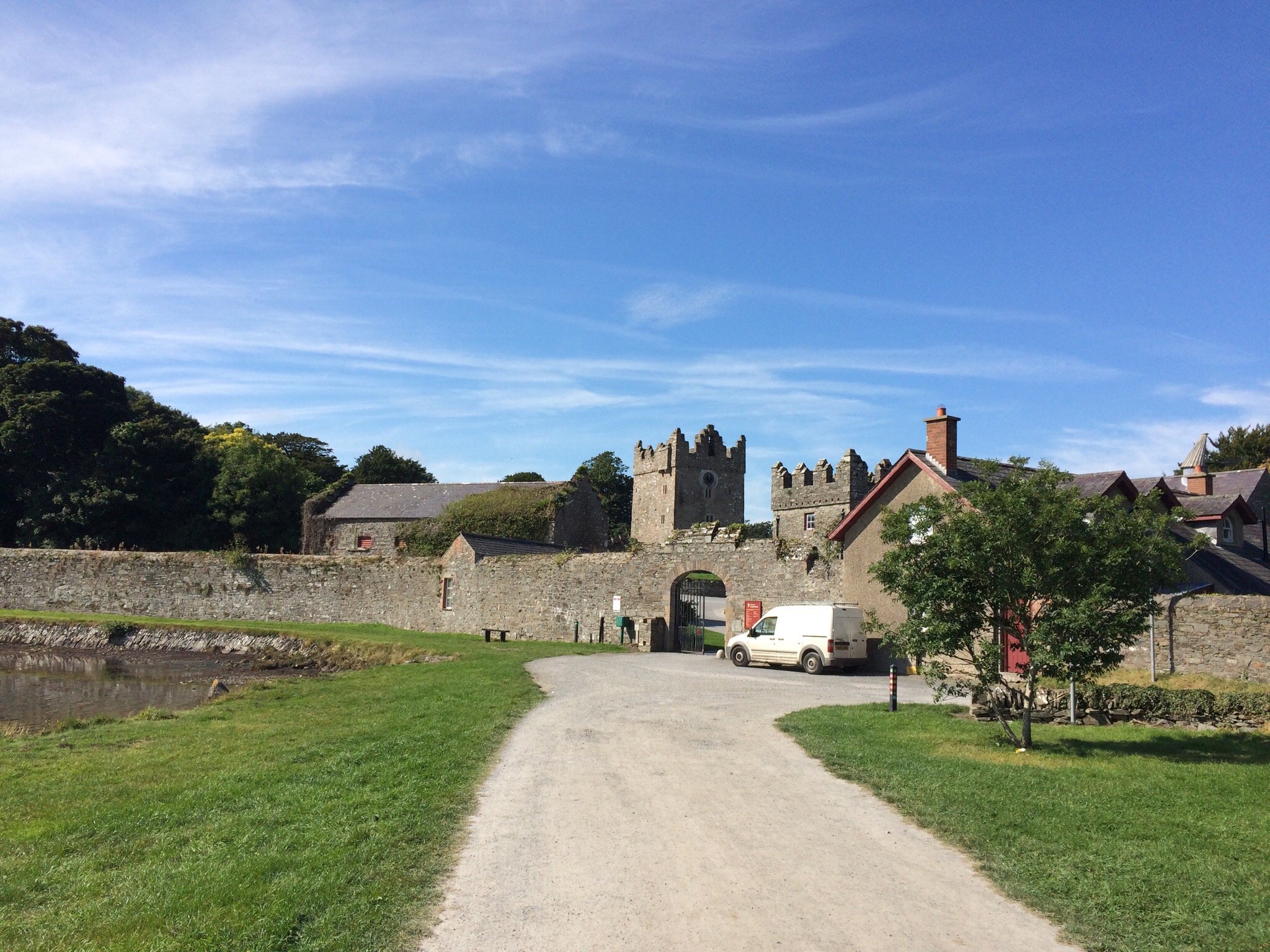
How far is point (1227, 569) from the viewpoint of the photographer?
23.9m

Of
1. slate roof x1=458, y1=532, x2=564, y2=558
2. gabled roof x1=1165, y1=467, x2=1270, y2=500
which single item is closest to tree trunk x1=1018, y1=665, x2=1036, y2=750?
slate roof x1=458, y1=532, x2=564, y2=558

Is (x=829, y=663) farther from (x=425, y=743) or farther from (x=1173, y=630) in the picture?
(x=425, y=743)

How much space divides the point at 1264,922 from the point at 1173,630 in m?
13.0

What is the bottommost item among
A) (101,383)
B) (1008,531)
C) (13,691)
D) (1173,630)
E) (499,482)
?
(13,691)

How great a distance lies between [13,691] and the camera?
878 inches

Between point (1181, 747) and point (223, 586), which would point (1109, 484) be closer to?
point (1181, 747)

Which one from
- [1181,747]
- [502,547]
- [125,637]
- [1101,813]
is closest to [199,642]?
[125,637]

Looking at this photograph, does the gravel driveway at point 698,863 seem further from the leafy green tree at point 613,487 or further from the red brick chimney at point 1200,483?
the leafy green tree at point 613,487

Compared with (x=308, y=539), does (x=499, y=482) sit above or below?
above

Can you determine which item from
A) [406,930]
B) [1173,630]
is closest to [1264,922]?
[406,930]

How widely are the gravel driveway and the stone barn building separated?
3599 centimetres

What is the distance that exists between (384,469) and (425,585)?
40.9m

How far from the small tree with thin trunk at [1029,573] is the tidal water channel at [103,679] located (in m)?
14.2

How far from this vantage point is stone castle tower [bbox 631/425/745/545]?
6750cm
